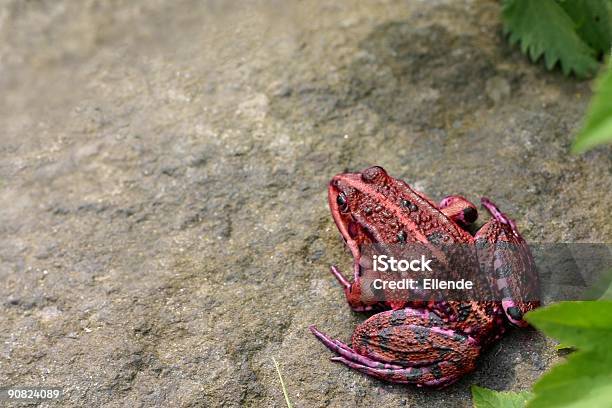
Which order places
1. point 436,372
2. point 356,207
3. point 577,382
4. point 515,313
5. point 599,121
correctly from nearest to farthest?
point 599,121 → point 577,382 → point 436,372 → point 515,313 → point 356,207

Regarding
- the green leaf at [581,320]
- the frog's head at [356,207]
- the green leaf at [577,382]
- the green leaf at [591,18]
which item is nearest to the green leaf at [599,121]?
the green leaf at [581,320]

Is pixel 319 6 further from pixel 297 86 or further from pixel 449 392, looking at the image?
pixel 449 392

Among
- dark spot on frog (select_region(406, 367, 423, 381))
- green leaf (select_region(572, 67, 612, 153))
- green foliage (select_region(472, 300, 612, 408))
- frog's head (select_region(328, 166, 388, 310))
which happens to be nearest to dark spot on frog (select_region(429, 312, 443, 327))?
dark spot on frog (select_region(406, 367, 423, 381))

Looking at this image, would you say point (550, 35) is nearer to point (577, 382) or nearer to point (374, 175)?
point (374, 175)

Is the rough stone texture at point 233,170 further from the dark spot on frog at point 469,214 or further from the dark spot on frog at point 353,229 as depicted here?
the dark spot on frog at point 469,214

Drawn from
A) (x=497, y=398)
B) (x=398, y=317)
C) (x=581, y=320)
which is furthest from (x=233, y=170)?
(x=581, y=320)

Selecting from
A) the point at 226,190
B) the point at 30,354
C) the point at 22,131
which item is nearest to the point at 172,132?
the point at 226,190

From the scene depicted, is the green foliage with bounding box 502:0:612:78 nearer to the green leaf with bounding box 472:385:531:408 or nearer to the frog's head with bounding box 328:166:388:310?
the frog's head with bounding box 328:166:388:310
